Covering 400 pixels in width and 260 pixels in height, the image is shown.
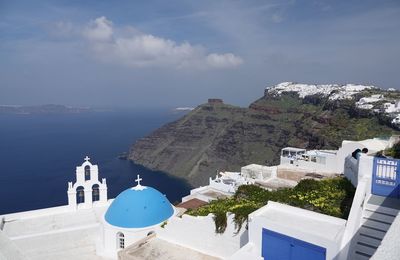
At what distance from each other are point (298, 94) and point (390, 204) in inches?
5239

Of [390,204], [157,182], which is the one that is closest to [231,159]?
[157,182]

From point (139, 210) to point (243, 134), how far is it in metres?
112

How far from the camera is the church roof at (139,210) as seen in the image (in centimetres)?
1852

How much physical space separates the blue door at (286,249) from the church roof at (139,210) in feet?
27.4

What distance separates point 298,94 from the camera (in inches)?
5477

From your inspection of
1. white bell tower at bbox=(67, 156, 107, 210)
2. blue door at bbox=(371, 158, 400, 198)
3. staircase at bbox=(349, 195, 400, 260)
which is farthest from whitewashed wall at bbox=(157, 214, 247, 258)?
white bell tower at bbox=(67, 156, 107, 210)

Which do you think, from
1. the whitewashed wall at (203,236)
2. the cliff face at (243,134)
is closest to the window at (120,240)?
the whitewashed wall at (203,236)

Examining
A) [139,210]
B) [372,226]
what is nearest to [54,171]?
[139,210]

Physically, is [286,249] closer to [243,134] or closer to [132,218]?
[132,218]

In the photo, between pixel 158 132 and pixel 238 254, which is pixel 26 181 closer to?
pixel 158 132

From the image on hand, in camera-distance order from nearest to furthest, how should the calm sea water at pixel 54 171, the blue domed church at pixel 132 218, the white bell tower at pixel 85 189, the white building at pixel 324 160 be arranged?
the blue domed church at pixel 132 218
the white bell tower at pixel 85 189
the white building at pixel 324 160
the calm sea water at pixel 54 171

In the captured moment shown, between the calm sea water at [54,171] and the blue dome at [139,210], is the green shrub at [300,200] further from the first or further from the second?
the calm sea water at [54,171]

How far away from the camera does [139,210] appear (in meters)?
18.8

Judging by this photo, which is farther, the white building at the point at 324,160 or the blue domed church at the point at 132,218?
the white building at the point at 324,160
